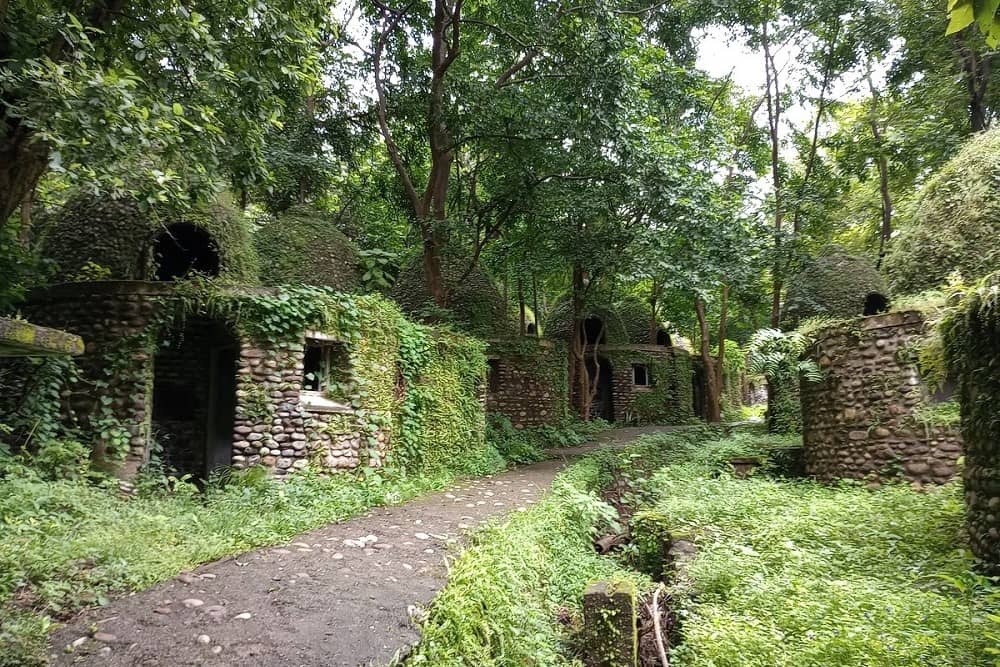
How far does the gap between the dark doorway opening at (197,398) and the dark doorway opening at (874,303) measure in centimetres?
1365

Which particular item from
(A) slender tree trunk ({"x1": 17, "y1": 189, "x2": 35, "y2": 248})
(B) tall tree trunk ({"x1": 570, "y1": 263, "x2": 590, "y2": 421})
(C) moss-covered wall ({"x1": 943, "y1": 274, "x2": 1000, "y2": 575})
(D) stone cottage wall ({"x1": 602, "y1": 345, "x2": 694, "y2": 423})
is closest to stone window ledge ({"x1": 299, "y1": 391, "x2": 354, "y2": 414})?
(A) slender tree trunk ({"x1": 17, "y1": 189, "x2": 35, "y2": 248})

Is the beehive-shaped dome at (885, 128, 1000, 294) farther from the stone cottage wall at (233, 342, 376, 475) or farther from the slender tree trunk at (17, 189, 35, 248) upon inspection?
the slender tree trunk at (17, 189, 35, 248)

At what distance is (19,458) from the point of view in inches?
274

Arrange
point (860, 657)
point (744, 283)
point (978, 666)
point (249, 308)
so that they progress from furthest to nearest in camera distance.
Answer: point (744, 283) < point (249, 308) < point (860, 657) < point (978, 666)

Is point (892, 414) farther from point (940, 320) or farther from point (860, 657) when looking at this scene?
point (860, 657)

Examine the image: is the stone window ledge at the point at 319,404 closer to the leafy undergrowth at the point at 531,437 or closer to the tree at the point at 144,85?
the tree at the point at 144,85

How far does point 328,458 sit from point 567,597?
14.4 ft

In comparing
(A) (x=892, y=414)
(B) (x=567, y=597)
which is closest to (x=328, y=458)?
(B) (x=567, y=597)

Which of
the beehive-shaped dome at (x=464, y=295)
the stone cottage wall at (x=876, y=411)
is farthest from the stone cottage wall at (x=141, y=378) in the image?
the stone cottage wall at (x=876, y=411)

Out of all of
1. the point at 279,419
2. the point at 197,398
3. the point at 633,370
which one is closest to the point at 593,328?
the point at 633,370

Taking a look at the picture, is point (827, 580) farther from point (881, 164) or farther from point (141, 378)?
point (881, 164)

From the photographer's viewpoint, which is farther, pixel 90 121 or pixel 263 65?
pixel 263 65

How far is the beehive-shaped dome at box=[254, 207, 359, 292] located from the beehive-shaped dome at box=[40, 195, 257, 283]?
0.61 meters

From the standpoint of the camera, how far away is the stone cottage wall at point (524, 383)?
17.8 meters
